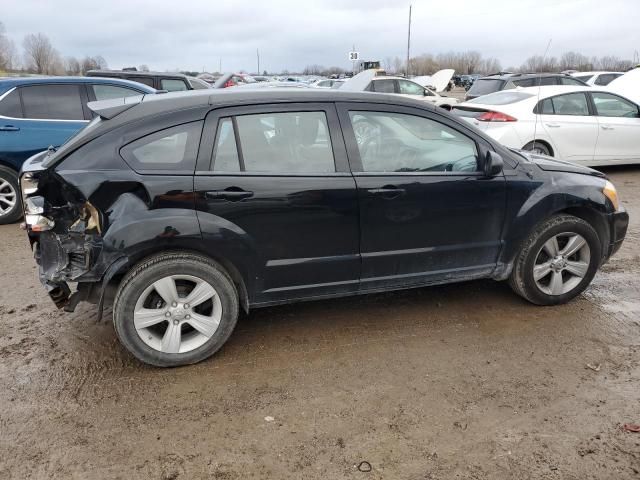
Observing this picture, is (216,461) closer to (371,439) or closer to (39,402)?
(371,439)

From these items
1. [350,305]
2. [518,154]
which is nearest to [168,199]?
[350,305]

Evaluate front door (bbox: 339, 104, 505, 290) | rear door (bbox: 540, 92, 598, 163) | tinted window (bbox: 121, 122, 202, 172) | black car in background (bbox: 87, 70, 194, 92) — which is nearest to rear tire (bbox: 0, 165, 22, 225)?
tinted window (bbox: 121, 122, 202, 172)

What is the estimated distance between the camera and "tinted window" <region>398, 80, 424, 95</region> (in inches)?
648

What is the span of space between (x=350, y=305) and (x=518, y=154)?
1.81 metres

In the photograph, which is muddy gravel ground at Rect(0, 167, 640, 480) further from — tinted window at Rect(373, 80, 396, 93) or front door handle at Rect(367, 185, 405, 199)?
tinted window at Rect(373, 80, 396, 93)

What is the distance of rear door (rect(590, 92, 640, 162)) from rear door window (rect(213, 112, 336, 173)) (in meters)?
7.12

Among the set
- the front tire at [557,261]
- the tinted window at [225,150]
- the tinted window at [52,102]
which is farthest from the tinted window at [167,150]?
the tinted window at [52,102]

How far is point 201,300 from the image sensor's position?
322 cm

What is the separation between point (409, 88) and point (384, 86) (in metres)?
1.27

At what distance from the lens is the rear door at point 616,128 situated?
8.68 metres

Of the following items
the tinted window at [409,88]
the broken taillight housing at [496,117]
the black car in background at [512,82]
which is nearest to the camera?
the broken taillight housing at [496,117]

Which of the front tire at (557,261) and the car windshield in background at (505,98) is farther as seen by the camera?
the car windshield in background at (505,98)

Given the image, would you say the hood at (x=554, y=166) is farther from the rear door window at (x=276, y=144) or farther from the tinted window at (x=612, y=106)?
the tinted window at (x=612, y=106)

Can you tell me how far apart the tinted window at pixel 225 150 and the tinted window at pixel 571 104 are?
698 centimetres
